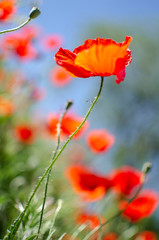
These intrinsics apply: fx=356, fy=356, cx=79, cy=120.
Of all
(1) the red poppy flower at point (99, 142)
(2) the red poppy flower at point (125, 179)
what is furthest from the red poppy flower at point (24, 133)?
(2) the red poppy flower at point (125, 179)

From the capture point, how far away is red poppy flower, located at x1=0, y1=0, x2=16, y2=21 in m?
0.74

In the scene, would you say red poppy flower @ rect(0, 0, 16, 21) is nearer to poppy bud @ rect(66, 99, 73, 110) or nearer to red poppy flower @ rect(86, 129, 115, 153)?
poppy bud @ rect(66, 99, 73, 110)

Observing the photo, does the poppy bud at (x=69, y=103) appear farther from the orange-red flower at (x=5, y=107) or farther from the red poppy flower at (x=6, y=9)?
the orange-red flower at (x=5, y=107)

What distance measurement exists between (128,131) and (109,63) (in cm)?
787

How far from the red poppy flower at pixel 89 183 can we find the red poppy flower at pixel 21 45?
2.20 feet

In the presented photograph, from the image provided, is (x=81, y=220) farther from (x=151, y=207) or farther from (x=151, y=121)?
(x=151, y=121)

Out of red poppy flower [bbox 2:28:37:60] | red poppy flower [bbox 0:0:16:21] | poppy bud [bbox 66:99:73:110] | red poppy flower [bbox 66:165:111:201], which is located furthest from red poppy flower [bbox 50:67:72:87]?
poppy bud [bbox 66:99:73:110]

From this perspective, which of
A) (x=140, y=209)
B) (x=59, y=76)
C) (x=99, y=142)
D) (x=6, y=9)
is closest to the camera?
(x=6, y=9)

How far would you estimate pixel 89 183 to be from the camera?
129cm

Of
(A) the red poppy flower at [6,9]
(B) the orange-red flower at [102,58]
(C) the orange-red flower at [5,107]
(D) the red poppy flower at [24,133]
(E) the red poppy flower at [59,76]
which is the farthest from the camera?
(E) the red poppy flower at [59,76]

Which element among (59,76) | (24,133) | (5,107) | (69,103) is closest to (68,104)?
(69,103)

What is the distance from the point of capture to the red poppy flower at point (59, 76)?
2.45 meters

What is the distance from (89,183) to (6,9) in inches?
28.9

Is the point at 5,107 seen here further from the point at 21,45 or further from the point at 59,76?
the point at 59,76
